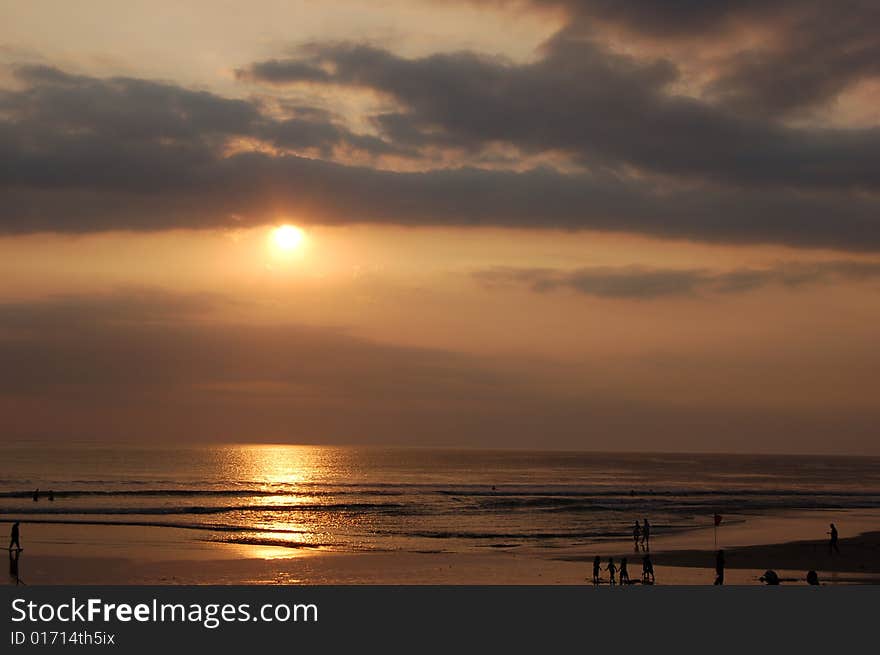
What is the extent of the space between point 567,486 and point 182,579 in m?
85.3

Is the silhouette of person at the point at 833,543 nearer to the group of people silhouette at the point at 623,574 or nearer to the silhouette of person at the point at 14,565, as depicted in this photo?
the group of people silhouette at the point at 623,574

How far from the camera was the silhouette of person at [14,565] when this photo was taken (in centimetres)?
3176

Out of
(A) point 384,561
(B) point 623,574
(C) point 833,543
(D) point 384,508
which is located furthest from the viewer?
(D) point 384,508

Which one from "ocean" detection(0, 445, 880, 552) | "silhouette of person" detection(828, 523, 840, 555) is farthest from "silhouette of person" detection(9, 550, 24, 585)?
"silhouette of person" detection(828, 523, 840, 555)

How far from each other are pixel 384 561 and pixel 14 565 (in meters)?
13.9

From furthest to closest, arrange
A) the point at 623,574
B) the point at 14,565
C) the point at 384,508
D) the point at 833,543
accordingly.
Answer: the point at 384,508 < the point at 833,543 < the point at 14,565 < the point at 623,574

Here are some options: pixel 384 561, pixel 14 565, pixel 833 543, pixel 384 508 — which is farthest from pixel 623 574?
pixel 384 508

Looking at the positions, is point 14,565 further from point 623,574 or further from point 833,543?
point 833,543

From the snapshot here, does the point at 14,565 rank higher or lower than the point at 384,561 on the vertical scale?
higher

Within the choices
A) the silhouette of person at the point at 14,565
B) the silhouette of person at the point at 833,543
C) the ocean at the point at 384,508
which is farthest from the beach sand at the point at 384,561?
the ocean at the point at 384,508

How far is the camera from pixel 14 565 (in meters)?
34.8

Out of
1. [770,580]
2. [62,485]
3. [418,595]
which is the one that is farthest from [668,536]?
[62,485]

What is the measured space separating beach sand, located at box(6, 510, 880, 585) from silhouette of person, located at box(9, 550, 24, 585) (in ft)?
0.74

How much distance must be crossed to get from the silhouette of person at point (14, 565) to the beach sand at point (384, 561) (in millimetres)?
227
